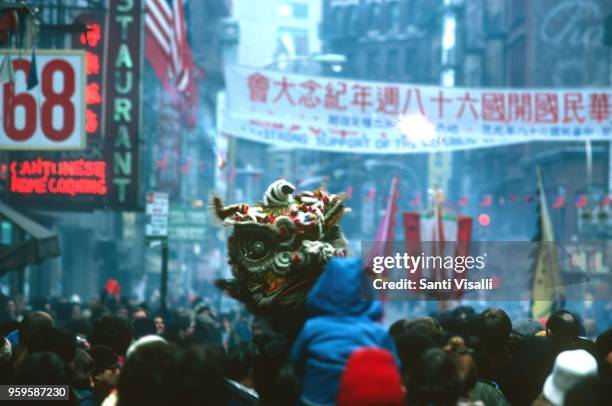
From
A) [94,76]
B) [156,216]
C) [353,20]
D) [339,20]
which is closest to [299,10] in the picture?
[339,20]

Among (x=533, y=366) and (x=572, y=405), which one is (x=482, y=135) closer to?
(x=533, y=366)

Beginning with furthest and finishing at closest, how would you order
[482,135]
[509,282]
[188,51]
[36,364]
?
[188,51], [482,135], [509,282], [36,364]

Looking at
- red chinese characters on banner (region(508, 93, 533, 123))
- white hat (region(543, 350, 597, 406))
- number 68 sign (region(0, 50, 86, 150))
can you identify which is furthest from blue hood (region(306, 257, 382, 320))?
red chinese characters on banner (region(508, 93, 533, 123))

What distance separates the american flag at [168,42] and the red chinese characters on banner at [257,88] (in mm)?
3745

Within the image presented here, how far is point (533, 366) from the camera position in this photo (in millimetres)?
8094

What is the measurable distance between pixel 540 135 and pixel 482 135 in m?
1.06

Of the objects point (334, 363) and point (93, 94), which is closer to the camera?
point (334, 363)

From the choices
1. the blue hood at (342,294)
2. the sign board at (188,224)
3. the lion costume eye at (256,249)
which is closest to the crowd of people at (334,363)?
the blue hood at (342,294)

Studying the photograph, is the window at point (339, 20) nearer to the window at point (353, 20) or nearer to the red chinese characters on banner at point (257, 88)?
the window at point (353, 20)

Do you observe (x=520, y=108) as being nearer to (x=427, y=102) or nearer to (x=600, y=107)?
(x=600, y=107)

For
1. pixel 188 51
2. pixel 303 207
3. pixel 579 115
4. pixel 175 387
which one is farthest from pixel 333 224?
pixel 188 51

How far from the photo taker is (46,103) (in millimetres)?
16438

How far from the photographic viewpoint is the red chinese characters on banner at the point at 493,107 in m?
20.2

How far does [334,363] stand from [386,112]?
14567 millimetres
